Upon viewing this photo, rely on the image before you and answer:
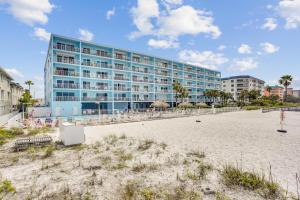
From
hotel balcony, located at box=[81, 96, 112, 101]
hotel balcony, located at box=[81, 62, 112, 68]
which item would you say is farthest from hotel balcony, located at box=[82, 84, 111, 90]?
hotel balcony, located at box=[81, 62, 112, 68]

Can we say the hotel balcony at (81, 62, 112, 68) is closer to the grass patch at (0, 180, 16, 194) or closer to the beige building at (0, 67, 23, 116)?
the beige building at (0, 67, 23, 116)

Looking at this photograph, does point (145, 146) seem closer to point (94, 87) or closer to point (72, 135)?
point (72, 135)

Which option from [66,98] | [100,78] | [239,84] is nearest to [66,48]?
[100,78]

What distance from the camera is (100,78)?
38062 mm

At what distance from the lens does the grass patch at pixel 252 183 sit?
5.22 metres

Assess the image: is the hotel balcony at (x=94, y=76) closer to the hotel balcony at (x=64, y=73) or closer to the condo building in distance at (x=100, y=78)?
the condo building in distance at (x=100, y=78)

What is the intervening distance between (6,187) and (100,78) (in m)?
33.9

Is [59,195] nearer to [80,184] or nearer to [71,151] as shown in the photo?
[80,184]

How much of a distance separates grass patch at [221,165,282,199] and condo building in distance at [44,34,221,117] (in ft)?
76.2

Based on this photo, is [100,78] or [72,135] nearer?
[72,135]

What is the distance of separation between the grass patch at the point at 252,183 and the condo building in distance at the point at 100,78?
76.2ft

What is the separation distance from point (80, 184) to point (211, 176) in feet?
15.4

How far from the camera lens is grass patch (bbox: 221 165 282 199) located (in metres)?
5.22

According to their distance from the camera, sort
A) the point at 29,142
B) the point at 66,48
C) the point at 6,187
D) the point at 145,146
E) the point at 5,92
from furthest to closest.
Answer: the point at 5,92 → the point at 66,48 → the point at 145,146 → the point at 29,142 → the point at 6,187
